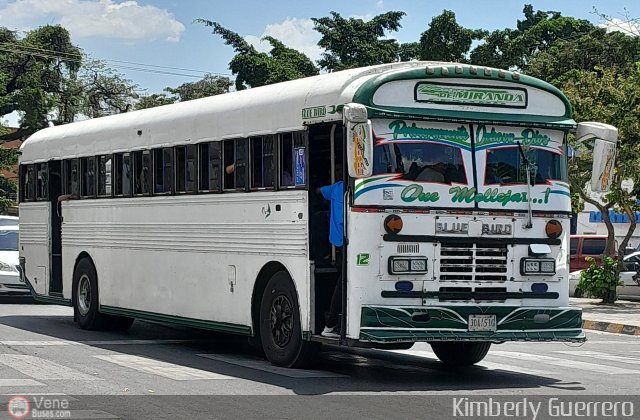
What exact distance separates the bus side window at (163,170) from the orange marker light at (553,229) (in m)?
5.35

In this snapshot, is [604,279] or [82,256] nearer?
[82,256]

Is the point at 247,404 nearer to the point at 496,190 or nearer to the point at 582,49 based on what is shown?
the point at 496,190

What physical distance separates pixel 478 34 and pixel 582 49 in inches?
401

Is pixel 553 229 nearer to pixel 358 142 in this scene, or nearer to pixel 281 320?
pixel 358 142

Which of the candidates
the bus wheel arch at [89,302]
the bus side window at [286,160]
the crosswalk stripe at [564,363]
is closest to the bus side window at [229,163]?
the bus side window at [286,160]

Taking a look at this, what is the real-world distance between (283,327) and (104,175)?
5.79 meters

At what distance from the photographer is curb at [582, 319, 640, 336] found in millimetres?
21611

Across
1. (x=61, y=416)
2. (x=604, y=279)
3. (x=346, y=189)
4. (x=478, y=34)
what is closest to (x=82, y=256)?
(x=346, y=189)

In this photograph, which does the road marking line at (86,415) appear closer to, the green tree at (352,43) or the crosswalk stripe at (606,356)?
the crosswalk stripe at (606,356)

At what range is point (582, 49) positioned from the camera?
60219mm

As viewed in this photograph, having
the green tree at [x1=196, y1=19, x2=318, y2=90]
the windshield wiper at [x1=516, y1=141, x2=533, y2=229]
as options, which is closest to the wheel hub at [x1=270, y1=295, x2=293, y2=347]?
the windshield wiper at [x1=516, y1=141, x2=533, y2=229]

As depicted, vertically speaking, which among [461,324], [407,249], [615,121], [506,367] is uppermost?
[615,121]

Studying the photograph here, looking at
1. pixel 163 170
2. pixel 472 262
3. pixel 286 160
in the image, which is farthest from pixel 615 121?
pixel 472 262

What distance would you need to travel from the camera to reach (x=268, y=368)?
524 inches
